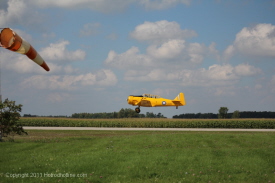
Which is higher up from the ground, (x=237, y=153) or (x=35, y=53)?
(x=35, y=53)

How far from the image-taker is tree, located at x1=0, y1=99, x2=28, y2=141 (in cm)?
2869

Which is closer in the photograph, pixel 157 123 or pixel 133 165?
pixel 133 165

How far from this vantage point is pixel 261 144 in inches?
1102

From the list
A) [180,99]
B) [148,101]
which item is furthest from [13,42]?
[180,99]

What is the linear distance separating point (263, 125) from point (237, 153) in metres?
45.0

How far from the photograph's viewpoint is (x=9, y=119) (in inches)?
1147

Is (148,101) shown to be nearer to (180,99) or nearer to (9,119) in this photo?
(180,99)

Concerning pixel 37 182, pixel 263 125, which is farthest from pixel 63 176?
pixel 263 125

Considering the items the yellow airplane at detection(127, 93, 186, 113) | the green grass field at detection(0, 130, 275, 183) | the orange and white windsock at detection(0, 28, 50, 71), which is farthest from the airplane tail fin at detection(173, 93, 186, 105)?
the orange and white windsock at detection(0, 28, 50, 71)

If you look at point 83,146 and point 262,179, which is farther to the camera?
point 83,146

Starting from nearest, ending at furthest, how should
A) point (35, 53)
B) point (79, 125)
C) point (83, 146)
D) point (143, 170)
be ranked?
point (35, 53)
point (143, 170)
point (83, 146)
point (79, 125)

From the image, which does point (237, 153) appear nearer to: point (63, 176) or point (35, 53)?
point (63, 176)

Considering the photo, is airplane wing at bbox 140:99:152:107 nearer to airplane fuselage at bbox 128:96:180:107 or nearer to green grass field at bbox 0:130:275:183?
airplane fuselage at bbox 128:96:180:107

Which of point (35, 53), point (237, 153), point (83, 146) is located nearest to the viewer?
point (35, 53)
